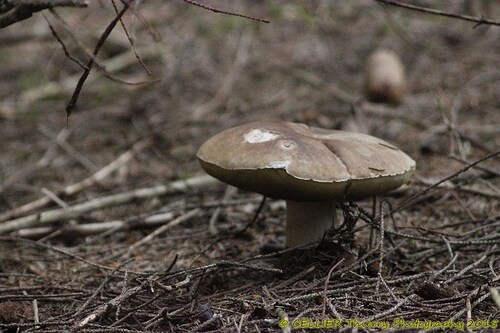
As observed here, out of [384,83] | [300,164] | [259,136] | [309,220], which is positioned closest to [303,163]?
[300,164]

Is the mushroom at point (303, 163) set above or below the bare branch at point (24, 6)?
below

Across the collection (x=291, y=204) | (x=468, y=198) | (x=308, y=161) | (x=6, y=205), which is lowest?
(x=6, y=205)

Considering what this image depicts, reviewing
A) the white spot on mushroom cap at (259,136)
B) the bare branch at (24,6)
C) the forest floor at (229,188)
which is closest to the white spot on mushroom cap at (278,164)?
the white spot on mushroom cap at (259,136)

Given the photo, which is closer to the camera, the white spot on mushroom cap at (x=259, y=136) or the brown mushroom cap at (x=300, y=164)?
the brown mushroom cap at (x=300, y=164)

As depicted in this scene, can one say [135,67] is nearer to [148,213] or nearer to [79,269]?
[148,213]

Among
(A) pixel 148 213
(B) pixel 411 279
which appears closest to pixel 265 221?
(A) pixel 148 213

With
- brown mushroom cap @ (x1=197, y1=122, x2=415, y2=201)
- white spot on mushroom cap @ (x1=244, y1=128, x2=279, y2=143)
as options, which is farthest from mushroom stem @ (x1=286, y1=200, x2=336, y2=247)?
white spot on mushroom cap @ (x1=244, y1=128, x2=279, y2=143)

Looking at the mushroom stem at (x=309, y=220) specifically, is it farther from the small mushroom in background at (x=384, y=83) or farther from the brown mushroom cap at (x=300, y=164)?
the small mushroom in background at (x=384, y=83)
